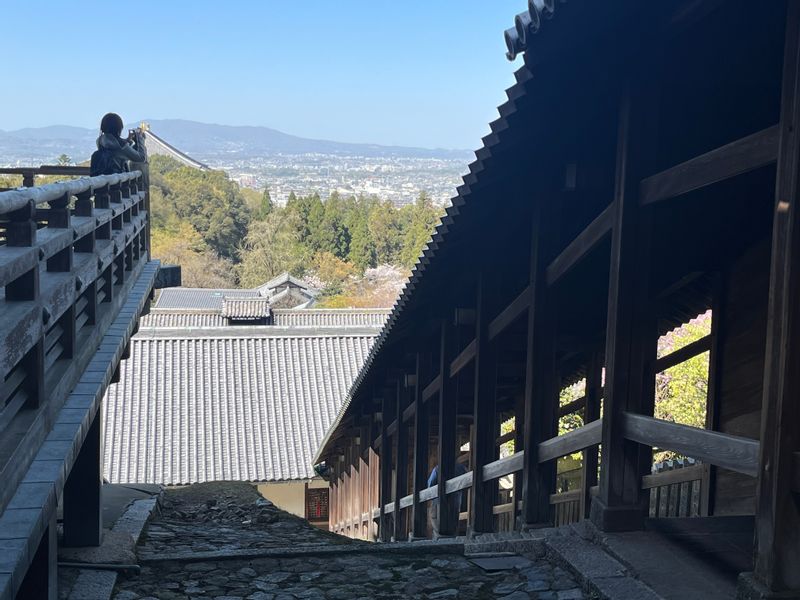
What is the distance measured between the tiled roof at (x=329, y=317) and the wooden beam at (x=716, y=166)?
29.1 metres

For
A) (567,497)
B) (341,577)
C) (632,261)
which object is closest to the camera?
(632,261)

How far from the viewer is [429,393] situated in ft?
27.9

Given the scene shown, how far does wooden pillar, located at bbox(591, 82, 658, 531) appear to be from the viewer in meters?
4.25

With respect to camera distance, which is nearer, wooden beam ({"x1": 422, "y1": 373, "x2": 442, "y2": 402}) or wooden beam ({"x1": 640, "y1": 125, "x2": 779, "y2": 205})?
wooden beam ({"x1": 640, "y1": 125, "x2": 779, "y2": 205})

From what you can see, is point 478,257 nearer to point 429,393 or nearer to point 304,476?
point 429,393

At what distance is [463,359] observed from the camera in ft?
23.6

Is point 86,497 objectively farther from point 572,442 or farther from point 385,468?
point 385,468

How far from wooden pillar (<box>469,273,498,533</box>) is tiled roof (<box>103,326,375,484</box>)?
440 inches

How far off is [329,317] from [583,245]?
29981 millimetres

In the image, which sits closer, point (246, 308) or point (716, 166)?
point (716, 166)

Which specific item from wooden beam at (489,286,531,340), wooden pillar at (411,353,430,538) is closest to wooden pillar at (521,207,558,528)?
wooden beam at (489,286,531,340)

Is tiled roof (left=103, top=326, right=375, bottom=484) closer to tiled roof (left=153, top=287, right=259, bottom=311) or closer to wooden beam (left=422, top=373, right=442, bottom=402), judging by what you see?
wooden beam (left=422, top=373, right=442, bottom=402)

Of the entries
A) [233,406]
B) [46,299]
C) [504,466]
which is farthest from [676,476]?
[233,406]

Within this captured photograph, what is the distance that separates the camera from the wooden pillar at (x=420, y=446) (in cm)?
880
